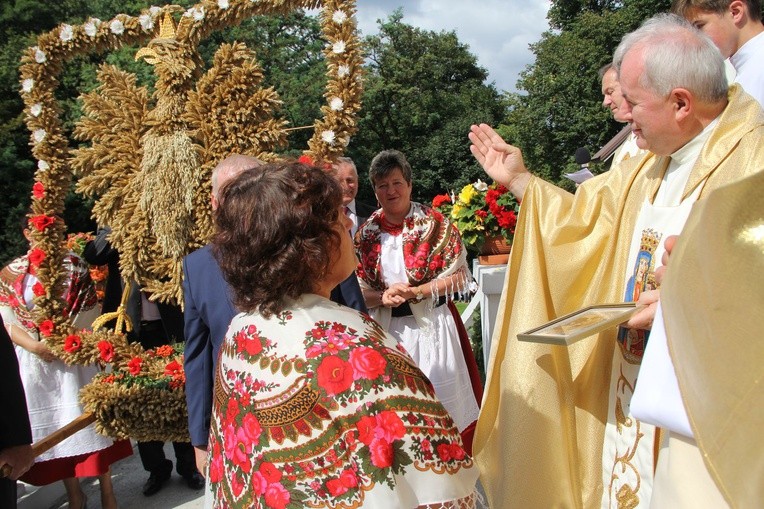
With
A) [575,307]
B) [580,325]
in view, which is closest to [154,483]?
[575,307]

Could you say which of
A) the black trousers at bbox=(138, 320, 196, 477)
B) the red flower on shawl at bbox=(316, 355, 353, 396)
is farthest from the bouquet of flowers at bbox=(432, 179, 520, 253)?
the red flower on shawl at bbox=(316, 355, 353, 396)

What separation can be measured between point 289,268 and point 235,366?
28cm

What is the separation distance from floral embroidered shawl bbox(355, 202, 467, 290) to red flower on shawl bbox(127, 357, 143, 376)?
166 centimetres

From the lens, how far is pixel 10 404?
8.45 feet

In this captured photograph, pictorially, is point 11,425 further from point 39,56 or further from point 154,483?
point 154,483

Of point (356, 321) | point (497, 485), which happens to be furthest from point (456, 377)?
point (356, 321)

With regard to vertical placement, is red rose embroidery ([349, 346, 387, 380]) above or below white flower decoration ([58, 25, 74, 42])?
below

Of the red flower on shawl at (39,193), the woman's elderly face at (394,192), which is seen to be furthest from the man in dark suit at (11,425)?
the woman's elderly face at (394,192)

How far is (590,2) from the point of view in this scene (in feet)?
100

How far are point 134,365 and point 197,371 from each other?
553mm

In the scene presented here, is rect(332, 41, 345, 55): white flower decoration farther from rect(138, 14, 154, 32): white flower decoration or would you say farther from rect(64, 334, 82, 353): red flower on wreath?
rect(64, 334, 82, 353): red flower on wreath

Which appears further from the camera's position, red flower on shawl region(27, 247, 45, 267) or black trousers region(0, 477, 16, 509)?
red flower on shawl region(27, 247, 45, 267)

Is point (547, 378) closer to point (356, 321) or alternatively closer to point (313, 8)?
point (356, 321)

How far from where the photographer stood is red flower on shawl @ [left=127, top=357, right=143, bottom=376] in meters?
3.05
